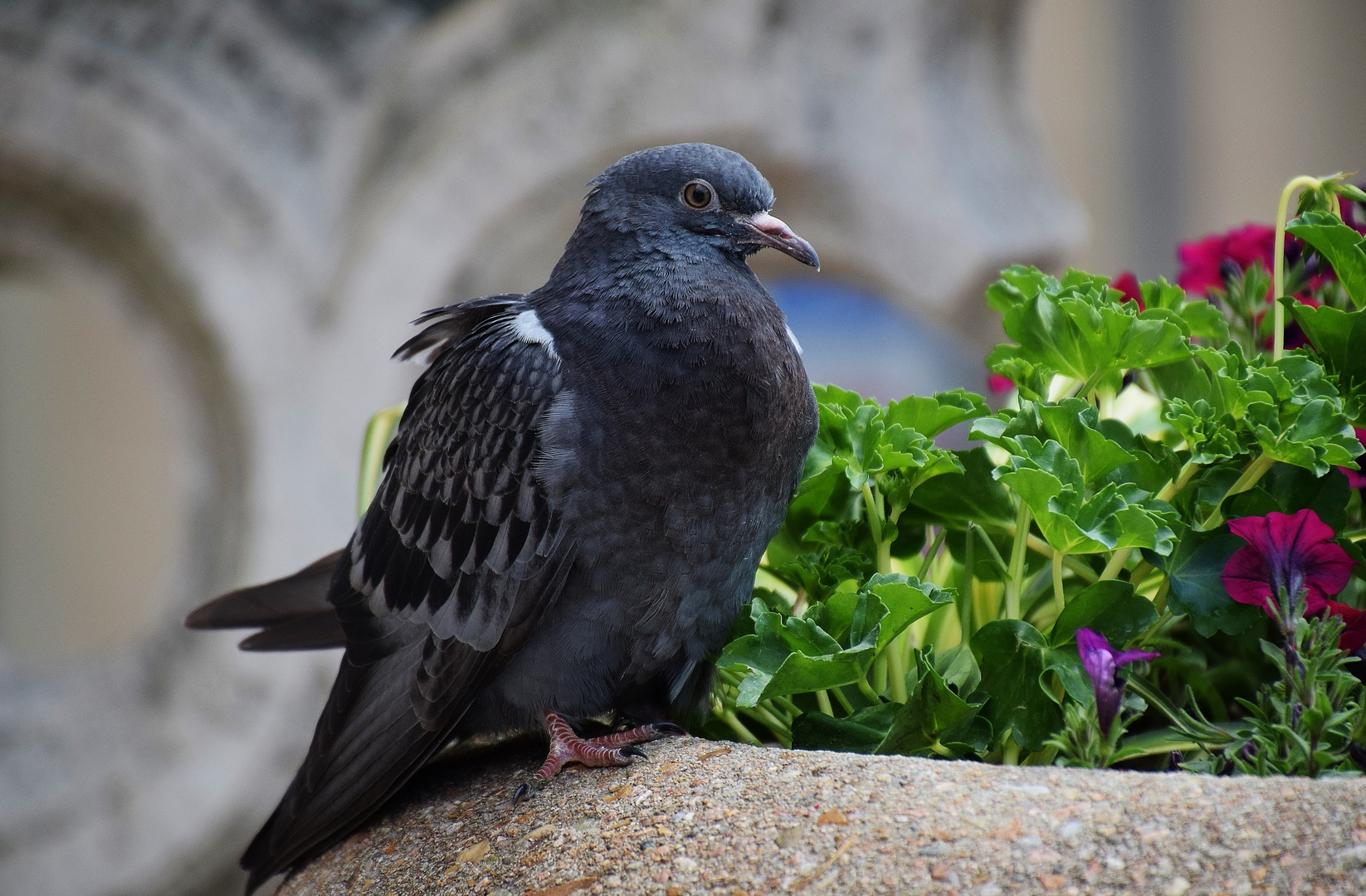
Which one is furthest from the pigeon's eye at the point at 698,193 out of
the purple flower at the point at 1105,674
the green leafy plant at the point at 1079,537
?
the purple flower at the point at 1105,674

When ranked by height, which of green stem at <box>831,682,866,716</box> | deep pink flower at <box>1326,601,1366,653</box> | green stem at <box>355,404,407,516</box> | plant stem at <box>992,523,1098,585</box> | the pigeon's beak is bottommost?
green stem at <box>831,682,866,716</box>

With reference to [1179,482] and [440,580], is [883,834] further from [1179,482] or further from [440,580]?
[440,580]

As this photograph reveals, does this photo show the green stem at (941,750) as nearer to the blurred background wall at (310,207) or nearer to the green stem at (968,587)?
the green stem at (968,587)

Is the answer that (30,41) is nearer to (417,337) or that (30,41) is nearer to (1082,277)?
(417,337)

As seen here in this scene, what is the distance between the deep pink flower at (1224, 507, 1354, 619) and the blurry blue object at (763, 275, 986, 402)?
12.8 ft

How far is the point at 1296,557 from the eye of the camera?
110cm

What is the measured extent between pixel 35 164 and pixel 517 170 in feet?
4.92

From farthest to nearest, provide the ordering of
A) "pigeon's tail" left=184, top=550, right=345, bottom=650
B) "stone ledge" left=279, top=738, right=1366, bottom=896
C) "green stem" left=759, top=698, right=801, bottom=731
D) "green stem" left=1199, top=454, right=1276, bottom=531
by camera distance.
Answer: "pigeon's tail" left=184, top=550, right=345, bottom=650 → "green stem" left=759, top=698, right=801, bottom=731 → "green stem" left=1199, top=454, right=1276, bottom=531 → "stone ledge" left=279, top=738, right=1366, bottom=896

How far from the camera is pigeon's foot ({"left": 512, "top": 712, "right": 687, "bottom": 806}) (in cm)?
127

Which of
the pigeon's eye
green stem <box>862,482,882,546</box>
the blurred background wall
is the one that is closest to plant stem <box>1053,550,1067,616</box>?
green stem <box>862,482,882,546</box>

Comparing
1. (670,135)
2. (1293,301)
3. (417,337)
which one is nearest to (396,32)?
(670,135)

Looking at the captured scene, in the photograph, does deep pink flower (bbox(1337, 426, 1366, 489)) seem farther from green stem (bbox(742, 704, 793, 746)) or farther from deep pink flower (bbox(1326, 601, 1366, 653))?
green stem (bbox(742, 704, 793, 746))

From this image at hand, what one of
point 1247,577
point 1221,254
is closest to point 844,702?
point 1247,577

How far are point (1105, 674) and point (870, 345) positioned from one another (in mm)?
4535
